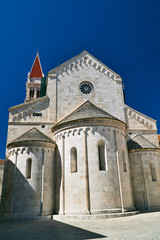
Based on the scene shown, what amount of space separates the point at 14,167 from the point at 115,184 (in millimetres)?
8793

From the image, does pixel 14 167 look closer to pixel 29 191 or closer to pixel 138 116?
pixel 29 191

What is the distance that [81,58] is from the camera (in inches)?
974

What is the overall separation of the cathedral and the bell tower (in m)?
37.2

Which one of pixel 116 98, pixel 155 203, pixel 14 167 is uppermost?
pixel 116 98

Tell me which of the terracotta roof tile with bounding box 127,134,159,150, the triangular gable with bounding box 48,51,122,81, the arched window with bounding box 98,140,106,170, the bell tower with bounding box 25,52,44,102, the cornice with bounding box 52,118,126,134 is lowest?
the arched window with bounding box 98,140,106,170

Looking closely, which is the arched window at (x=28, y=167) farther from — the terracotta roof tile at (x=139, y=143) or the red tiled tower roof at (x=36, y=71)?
the red tiled tower roof at (x=36, y=71)

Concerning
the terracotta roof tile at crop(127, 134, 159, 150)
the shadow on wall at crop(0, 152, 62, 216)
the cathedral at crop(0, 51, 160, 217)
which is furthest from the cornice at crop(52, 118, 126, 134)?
the terracotta roof tile at crop(127, 134, 159, 150)

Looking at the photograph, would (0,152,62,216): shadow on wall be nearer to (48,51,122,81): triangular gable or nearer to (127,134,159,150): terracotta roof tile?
(127,134,159,150): terracotta roof tile

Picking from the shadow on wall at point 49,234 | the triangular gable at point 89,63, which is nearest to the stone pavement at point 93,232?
the shadow on wall at point 49,234

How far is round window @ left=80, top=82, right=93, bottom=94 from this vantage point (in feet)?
76.6

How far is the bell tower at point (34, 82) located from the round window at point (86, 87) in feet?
120

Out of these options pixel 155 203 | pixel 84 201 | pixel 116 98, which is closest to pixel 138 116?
pixel 116 98

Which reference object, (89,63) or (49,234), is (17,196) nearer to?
(49,234)

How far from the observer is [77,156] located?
1692cm
